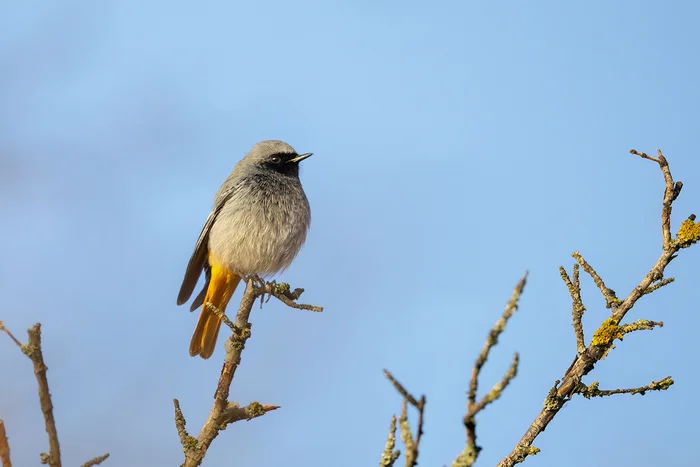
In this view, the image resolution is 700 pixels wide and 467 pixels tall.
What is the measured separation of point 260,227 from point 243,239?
0.66 ft

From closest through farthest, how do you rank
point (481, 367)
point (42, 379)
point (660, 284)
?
point (481, 367)
point (42, 379)
point (660, 284)

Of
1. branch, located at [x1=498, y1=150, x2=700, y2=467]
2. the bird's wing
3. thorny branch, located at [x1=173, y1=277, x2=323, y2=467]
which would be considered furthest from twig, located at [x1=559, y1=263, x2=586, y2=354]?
the bird's wing

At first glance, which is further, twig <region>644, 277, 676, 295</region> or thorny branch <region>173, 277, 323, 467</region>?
thorny branch <region>173, 277, 323, 467</region>

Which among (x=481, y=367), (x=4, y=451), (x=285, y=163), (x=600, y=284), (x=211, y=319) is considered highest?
(x=285, y=163)

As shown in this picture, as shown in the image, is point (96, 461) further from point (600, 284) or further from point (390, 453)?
point (600, 284)

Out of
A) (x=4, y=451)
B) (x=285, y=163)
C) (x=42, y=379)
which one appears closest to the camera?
(x=4, y=451)

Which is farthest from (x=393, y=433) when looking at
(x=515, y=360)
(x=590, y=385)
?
(x=590, y=385)

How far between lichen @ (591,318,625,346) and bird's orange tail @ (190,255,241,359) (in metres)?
4.44

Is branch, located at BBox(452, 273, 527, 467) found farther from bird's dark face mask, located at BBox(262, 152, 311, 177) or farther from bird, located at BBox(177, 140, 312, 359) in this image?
bird's dark face mask, located at BBox(262, 152, 311, 177)

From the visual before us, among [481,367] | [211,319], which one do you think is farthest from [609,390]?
[211,319]

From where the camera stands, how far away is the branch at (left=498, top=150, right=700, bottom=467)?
3.07 m

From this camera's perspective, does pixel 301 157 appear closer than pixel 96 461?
No

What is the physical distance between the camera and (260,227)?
24.9 ft

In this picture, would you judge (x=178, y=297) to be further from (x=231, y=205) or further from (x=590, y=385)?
(x=590, y=385)
